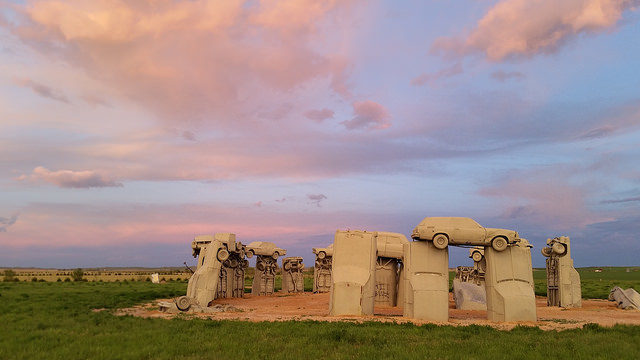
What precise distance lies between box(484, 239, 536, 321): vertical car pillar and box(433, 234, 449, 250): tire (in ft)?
7.80

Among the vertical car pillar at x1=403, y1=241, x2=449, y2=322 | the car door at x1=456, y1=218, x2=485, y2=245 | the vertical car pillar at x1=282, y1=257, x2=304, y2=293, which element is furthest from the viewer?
the vertical car pillar at x1=282, y1=257, x2=304, y2=293

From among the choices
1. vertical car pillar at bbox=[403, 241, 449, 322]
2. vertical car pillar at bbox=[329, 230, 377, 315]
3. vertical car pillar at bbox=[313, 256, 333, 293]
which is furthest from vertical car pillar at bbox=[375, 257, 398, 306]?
vertical car pillar at bbox=[313, 256, 333, 293]

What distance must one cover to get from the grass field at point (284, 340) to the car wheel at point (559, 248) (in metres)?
14.3

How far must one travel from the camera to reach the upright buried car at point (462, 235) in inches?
874

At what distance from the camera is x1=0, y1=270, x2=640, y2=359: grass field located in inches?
529

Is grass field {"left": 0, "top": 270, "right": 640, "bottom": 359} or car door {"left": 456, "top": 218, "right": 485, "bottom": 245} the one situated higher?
car door {"left": 456, "top": 218, "right": 485, "bottom": 245}

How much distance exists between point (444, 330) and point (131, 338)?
11.5 m

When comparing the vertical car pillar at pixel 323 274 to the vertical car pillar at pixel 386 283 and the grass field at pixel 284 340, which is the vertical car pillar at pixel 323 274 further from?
the grass field at pixel 284 340

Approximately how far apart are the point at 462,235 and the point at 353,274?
5.90 m

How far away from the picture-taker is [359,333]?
642 inches

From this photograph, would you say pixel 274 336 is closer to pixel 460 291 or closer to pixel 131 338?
pixel 131 338

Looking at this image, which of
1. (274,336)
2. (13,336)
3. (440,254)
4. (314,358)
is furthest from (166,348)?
(440,254)

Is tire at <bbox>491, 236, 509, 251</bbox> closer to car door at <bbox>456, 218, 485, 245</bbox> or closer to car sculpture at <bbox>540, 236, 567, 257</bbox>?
car door at <bbox>456, 218, 485, 245</bbox>

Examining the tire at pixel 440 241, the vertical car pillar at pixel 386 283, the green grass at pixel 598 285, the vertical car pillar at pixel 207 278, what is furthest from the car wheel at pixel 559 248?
the vertical car pillar at pixel 207 278
